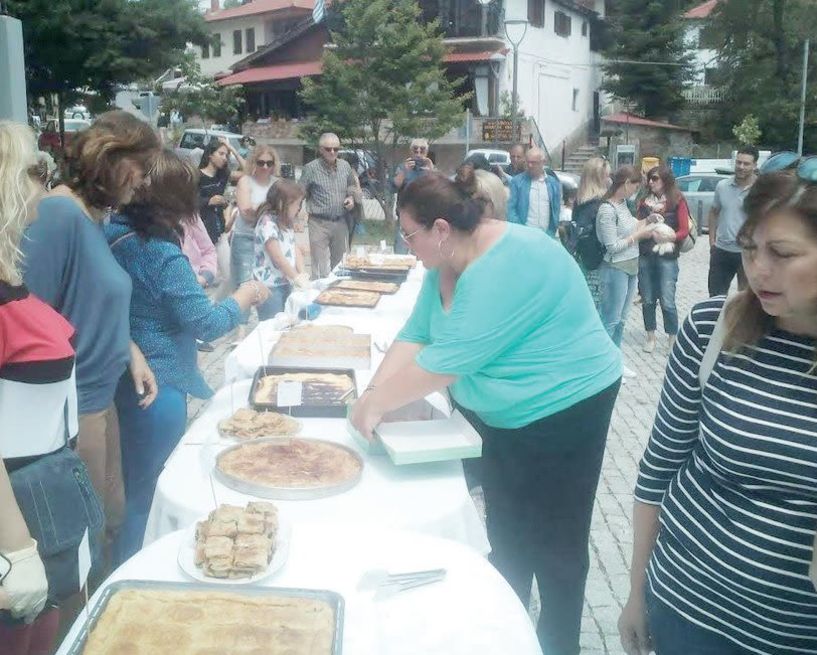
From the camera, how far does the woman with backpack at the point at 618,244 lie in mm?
6563

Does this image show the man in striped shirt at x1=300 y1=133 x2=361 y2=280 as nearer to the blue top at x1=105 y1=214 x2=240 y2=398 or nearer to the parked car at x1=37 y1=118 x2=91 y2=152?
the parked car at x1=37 y1=118 x2=91 y2=152

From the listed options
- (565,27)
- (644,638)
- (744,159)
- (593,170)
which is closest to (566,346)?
(644,638)

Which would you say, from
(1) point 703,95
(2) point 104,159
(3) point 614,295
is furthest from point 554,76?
(2) point 104,159

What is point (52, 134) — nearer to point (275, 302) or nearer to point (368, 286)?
point (275, 302)

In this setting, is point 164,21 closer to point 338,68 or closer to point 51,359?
point 338,68

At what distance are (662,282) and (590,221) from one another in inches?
49.2

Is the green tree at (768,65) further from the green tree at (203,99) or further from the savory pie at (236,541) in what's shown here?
the savory pie at (236,541)

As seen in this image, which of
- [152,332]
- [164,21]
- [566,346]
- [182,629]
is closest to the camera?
[182,629]

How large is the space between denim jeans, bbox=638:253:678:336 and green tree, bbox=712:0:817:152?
30742 mm

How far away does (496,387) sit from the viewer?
8.17ft

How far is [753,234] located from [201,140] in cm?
2529

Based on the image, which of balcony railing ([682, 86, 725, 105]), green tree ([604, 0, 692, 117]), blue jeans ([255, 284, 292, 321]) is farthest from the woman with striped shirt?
balcony railing ([682, 86, 725, 105])

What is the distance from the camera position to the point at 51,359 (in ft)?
6.29

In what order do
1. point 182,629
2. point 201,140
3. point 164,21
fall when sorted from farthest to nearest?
1. point 201,140
2. point 164,21
3. point 182,629
